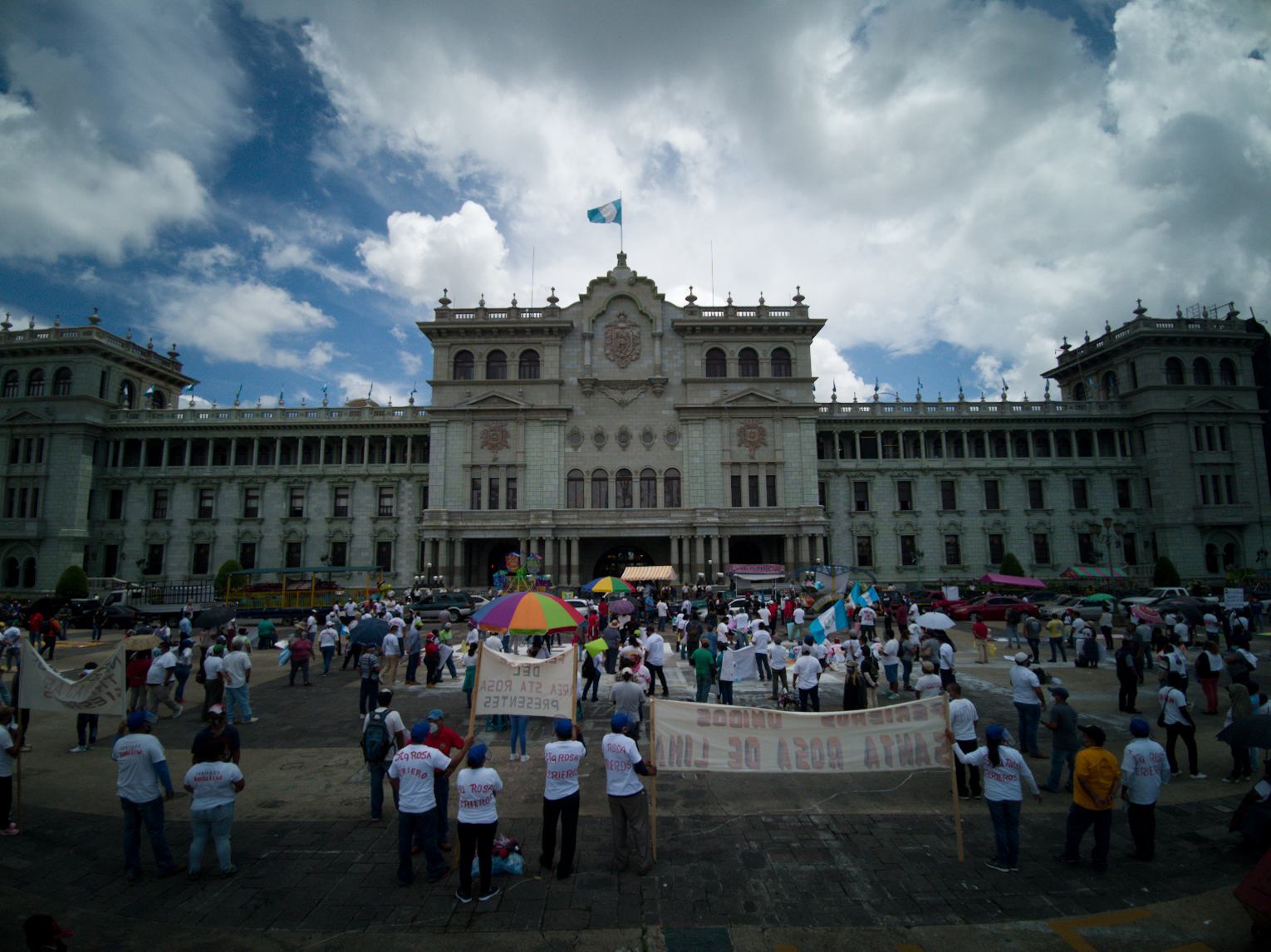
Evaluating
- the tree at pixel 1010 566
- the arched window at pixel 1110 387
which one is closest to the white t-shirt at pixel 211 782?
the tree at pixel 1010 566

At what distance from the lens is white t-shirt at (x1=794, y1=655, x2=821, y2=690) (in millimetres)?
12828

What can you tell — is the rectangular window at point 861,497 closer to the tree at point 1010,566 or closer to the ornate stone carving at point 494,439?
the tree at point 1010,566

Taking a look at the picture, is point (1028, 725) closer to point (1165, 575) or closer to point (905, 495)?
point (905, 495)

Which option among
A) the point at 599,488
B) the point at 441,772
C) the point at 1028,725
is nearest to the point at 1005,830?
the point at 1028,725

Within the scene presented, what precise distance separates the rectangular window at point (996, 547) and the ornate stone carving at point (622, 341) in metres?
30.0

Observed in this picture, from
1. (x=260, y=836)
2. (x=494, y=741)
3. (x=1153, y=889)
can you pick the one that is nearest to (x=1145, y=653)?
(x=1153, y=889)

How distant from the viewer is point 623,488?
1812 inches

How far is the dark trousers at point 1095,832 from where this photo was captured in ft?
23.3

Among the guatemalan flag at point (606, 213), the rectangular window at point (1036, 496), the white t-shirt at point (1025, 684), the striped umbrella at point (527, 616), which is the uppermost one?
the guatemalan flag at point (606, 213)

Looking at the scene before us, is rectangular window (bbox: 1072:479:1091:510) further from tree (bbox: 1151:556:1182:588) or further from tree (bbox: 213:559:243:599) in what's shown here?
tree (bbox: 213:559:243:599)

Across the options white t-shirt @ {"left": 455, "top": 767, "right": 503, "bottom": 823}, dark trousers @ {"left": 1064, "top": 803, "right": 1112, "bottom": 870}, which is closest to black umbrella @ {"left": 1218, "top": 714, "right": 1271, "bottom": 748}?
dark trousers @ {"left": 1064, "top": 803, "right": 1112, "bottom": 870}

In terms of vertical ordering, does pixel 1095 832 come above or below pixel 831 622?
below

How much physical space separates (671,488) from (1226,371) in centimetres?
4407

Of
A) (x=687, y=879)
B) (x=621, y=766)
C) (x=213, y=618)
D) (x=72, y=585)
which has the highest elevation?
(x=72, y=585)
